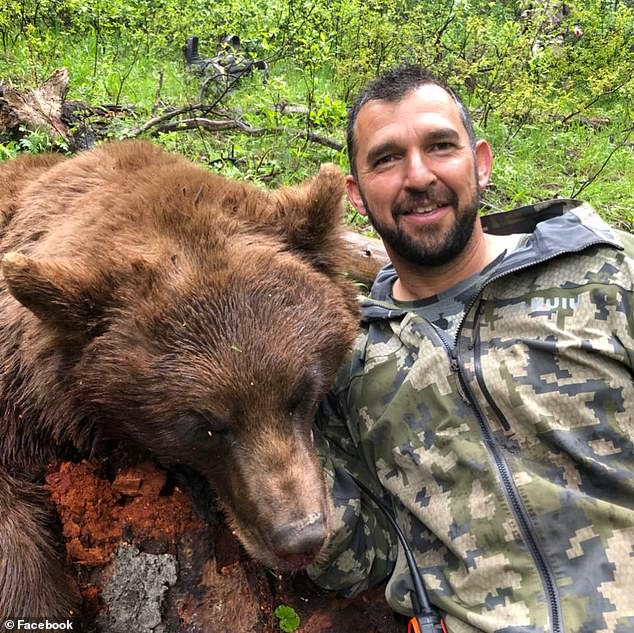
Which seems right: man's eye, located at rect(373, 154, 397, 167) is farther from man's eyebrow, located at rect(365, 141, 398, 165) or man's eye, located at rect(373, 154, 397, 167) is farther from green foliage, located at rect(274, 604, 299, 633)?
green foliage, located at rect(274, 604, 299, 633)

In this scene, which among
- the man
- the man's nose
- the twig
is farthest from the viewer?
the twig

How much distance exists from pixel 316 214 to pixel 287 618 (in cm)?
166

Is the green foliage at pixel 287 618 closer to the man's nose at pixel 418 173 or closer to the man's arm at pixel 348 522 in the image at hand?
the man's arm at pixel 348 522

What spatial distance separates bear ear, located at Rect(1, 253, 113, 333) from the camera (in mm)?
2064

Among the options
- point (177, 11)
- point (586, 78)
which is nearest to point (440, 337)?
point (586, 78)

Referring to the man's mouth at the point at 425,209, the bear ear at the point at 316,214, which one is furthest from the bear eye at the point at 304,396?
the man's mouth at the point at 425,209

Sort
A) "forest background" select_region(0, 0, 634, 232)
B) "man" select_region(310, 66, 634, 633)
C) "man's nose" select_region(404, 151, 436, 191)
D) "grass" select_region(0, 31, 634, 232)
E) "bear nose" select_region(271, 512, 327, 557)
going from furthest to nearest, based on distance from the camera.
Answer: "forest background" select_region(0, 0, 634, 232)
"grass" select_region(0, 31, 634, 232)
"man's nose" select_region(404, 151, 436, 191)
"man" select_region(310, 66, 634, 633)
"bear nose" select_region(271, 512, 327, 557)

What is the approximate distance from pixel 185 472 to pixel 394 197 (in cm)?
153

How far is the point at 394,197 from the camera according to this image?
9.53ft

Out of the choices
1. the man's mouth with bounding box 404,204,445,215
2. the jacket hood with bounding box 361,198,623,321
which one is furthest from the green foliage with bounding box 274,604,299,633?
the man's mouth with bounding box 404,204,445,215

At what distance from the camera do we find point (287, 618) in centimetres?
257

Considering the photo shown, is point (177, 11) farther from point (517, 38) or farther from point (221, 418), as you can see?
point (221, 418)

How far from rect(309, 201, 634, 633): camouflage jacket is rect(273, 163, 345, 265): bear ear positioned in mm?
525

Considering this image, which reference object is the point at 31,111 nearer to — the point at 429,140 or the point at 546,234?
the point at 429,140
